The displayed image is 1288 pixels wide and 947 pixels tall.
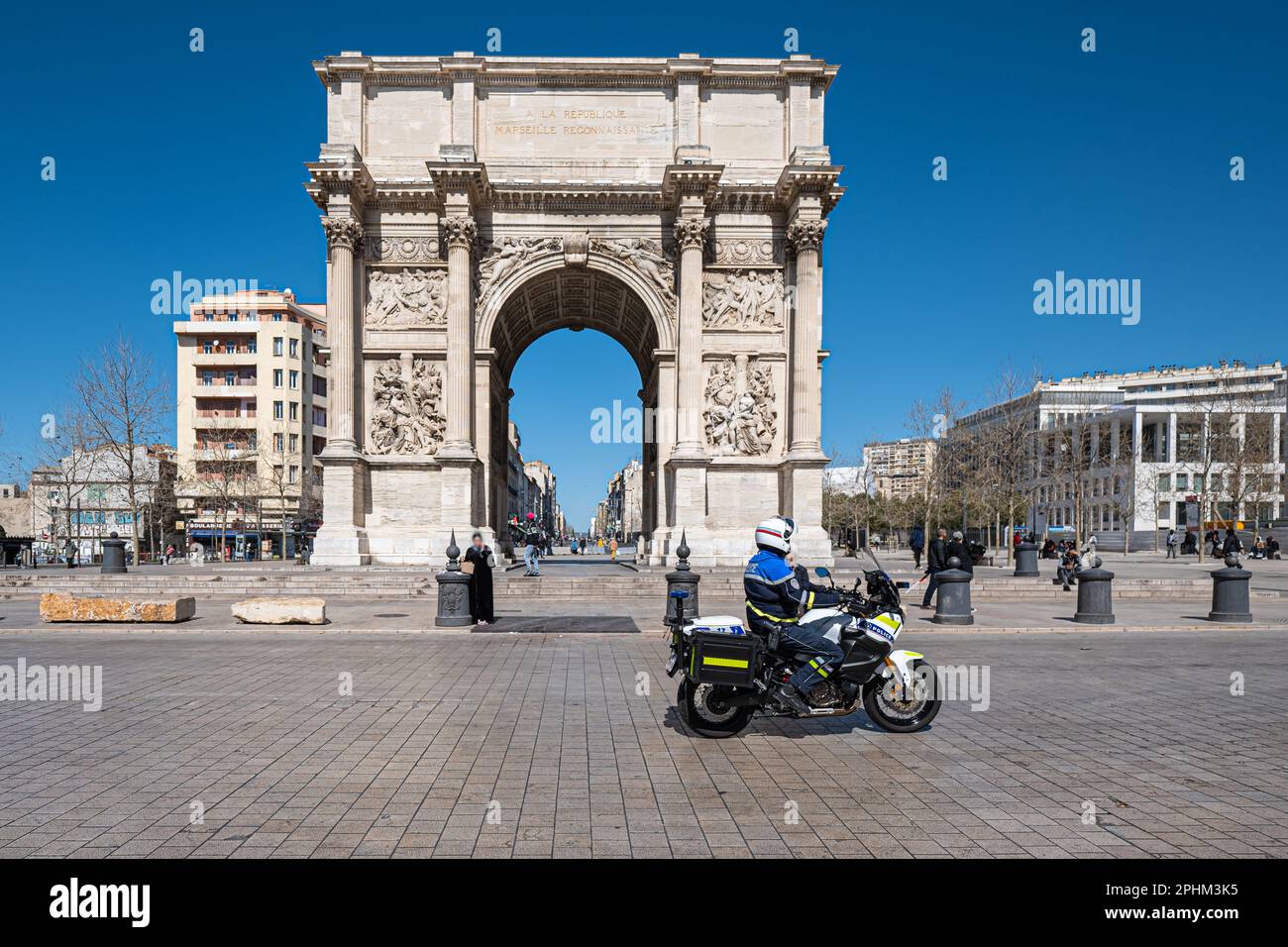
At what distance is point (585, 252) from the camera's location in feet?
99.2

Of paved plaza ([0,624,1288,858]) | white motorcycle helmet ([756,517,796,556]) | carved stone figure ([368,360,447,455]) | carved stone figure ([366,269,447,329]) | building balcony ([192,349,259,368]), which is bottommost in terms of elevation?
paved plaza ([0,624,1288,858])

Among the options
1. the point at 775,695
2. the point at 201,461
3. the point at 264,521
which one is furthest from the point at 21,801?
the point at 264,521

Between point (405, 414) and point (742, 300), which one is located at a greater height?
point (742, 300)

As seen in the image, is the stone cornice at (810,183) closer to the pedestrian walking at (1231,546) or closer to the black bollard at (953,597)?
the pedestrian walking at (1231,546)

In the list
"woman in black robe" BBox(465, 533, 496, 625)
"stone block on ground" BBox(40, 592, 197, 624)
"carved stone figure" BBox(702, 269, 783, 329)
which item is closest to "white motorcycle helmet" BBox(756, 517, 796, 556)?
"woman in black robe" BBox(465, 533, 496, 625)

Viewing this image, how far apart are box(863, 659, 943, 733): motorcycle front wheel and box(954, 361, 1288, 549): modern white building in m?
41.7

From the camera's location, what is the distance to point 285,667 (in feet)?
35.6

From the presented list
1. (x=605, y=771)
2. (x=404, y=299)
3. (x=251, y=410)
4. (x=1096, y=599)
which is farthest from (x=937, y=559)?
(x=251, y=410)

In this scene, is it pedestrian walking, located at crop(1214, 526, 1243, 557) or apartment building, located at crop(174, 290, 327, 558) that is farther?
apartment building, located at crop(174, 290, 327, 558)

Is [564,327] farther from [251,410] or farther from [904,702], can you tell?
[251,410]

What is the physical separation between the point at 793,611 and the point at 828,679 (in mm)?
675

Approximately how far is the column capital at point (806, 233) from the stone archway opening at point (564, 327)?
5840 mm

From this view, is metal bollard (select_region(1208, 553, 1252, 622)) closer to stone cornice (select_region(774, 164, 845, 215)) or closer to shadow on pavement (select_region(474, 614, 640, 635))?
shadow on pavement (select_region(474, 614, 640, 635))

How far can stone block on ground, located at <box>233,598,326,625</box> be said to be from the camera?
15.6m
